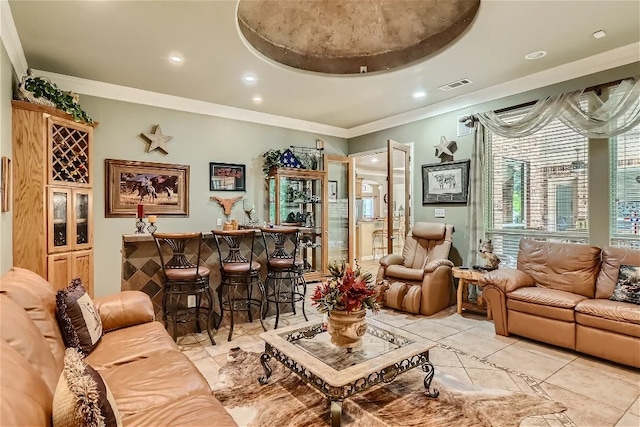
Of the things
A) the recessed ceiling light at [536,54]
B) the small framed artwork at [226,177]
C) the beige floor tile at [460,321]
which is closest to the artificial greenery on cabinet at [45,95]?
the small framed artwork at [226,177]

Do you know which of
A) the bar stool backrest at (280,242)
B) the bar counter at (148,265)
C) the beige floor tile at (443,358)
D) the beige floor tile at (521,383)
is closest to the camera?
the beige floor tile at (521,383)

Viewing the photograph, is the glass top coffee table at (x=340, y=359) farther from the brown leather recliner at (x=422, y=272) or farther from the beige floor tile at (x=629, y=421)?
the brown leather recliner at (x=422, y=272)

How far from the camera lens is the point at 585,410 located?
7.27 feet

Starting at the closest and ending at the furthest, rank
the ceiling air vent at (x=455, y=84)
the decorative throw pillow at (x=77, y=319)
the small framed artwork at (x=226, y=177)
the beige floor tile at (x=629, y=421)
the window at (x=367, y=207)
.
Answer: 1. the decorative throw pillow at (x=77, y=319)
2. the beige floor tile at (x=629, y=421)
3. the ceiling air vent at (x=455, y=84)
4. the small framed artwork at (x=226, y=177)
5. the window at (x=367, y=207)

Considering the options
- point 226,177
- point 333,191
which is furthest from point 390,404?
point 333,191

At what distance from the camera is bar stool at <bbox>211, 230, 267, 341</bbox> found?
347cm

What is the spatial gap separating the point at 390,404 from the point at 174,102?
184 inches

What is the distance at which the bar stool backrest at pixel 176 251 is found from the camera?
3109 millimetres

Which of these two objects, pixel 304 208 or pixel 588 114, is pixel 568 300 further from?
pixel 304 208

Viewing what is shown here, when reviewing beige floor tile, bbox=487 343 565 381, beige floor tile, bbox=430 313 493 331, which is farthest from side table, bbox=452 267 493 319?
beige floor tile, bbox=487 343 565 381

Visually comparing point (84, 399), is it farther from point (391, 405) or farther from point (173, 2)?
point (173, 2)

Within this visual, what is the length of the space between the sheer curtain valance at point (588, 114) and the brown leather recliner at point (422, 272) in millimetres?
1557

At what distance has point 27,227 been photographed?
3.20m

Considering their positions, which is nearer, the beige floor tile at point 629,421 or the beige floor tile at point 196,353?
the beige floor tile at point 629,421
